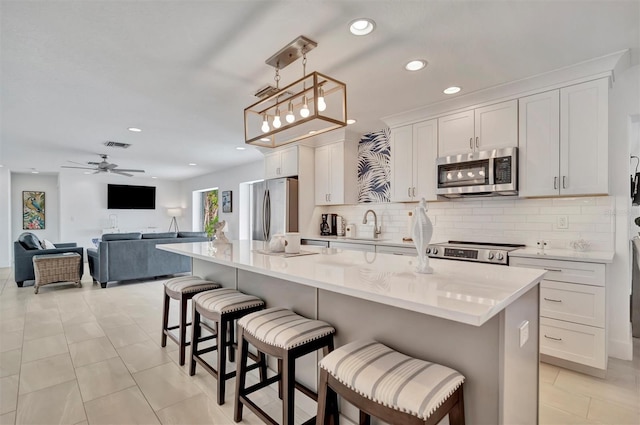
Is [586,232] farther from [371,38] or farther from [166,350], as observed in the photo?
[166,350]

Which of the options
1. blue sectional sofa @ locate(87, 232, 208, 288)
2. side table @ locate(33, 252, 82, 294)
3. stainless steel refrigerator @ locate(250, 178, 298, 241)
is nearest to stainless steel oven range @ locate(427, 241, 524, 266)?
stainless steel refrigerator @ locate(250, 178, 298, 241)

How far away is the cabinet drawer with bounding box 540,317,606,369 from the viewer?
2369mm

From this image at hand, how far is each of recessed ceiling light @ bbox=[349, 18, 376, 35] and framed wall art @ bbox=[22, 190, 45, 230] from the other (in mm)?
10314

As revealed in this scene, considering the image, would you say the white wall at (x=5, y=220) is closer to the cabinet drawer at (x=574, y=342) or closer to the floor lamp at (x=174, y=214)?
the floor lamp at (x=174, y=214)

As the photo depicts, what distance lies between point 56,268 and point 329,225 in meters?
4.49

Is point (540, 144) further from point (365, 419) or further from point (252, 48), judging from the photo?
point (365, 419)

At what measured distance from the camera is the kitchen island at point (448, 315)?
117 cm

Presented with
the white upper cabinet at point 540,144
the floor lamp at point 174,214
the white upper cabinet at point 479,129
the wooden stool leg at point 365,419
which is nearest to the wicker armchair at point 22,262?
the floor lamp at point 174,214

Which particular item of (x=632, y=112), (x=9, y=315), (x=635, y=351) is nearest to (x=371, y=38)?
(x=632, y=112)

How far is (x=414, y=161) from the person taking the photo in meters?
3.68

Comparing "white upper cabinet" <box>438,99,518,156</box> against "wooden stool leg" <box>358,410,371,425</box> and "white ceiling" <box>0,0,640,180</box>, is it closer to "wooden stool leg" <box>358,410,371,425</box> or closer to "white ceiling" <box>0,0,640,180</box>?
"white ceiling" <box>0,0,640,180</box>

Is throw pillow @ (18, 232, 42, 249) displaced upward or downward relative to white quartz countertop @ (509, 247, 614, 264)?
downward

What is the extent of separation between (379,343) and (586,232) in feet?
8.21

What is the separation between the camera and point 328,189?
15.7 feet
